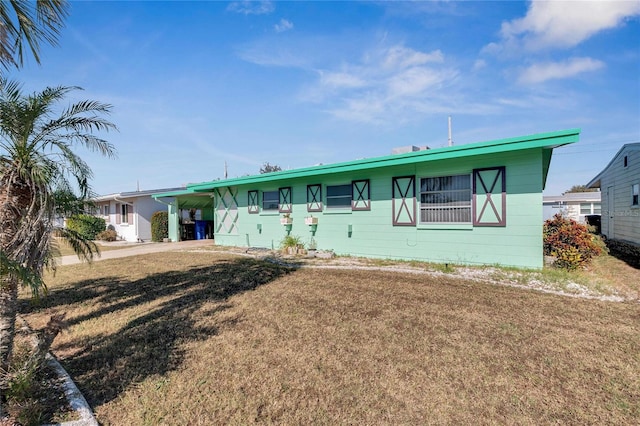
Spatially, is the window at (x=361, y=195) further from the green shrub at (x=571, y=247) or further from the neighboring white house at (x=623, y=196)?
the neighboring white house at (x=623, y=196)

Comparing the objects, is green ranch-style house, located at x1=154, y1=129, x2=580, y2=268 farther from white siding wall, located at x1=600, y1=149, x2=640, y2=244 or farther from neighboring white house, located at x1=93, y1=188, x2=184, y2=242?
neighboring white house, located at x1=93, y1=188, x2=184, y2=242

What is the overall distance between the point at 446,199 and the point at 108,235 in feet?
65.0

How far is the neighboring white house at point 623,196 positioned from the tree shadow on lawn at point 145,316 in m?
12.2

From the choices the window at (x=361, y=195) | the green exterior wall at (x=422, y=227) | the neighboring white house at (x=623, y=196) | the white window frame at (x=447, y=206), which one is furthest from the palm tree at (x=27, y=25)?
the neighboring white house at (x=623, y=196)

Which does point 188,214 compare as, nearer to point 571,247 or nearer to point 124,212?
point 124,212

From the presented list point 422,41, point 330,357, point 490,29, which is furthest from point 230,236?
point 490,29

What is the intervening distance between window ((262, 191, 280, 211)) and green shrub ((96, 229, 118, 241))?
485 inches

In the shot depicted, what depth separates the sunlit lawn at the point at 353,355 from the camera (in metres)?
2.55

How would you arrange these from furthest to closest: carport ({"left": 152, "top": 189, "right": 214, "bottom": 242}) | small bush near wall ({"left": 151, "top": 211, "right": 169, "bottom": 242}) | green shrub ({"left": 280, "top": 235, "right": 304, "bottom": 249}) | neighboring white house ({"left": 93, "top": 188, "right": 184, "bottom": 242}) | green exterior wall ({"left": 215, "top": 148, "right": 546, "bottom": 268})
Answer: neighboring white house ({"left": 93, "top": 188, "right": 184, "bottom": 242}) < small bush near wall ({"left": 151, "top": 211, "right": 169, "bottom": 242}) < carport ({"left": 152, "top": 189, "right": 214, "bottom": 242}) < green shrub ({"left": 280, "top": 235, "right": 304, "bottom": 249}) < green exterior wall ({"left": 215, "top": 148, "right": 546, "bottom": 268})

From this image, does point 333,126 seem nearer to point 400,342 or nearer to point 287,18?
point 287,18

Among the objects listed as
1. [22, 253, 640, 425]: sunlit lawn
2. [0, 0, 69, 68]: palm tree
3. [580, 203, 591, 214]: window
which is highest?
[0, 0, 69, 68]: palm tree

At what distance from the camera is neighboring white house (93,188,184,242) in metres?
18.8

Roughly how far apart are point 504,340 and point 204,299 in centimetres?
480

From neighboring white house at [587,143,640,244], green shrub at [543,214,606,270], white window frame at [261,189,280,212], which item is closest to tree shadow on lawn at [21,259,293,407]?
white window frame at [261,189,280,212]
